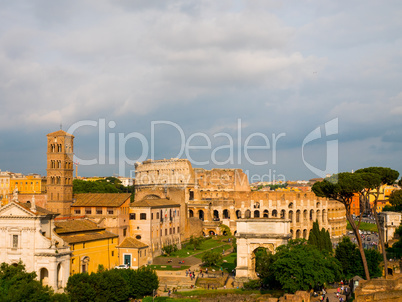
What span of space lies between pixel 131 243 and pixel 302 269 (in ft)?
75.5

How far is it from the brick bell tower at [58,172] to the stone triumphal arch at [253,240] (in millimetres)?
22699

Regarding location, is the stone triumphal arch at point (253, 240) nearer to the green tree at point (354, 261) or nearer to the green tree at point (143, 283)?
the green tree at point (354, 261)

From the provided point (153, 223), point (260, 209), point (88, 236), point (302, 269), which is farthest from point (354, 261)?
point (260, 209)

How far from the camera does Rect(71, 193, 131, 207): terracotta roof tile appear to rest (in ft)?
193

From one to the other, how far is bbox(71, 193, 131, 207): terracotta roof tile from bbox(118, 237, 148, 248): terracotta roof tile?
4.34 meters

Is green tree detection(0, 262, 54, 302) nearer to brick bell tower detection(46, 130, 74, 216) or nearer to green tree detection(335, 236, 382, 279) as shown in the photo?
brick bell tower detection(46, 130, 74, 216)

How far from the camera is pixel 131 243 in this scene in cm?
5753

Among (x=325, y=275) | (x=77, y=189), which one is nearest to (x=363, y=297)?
(x=325, y=275)

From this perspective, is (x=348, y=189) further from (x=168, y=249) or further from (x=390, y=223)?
(x=390, y=223)

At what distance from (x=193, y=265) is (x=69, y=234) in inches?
599

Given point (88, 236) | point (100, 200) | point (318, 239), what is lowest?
point (318, 239)

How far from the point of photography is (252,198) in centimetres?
9394

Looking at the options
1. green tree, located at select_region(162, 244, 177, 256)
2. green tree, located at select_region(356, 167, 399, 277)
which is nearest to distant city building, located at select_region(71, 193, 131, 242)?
green tree, located at select_region(162, 244, 177, 256)

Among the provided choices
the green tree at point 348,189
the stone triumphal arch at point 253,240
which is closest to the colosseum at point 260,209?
the stone triumphal arch at point 253,240
